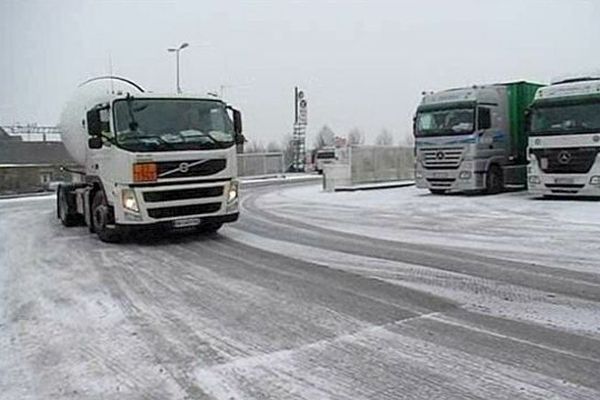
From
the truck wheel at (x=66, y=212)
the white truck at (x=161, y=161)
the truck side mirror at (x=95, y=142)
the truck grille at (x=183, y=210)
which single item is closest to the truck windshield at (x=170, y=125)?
the white truck at (x=161, y=161)

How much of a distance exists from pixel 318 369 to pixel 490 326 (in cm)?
195

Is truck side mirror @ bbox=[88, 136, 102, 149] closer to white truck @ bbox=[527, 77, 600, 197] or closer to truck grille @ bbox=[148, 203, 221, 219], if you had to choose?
truck grille @ bbox=[148, 203, 221, 219]

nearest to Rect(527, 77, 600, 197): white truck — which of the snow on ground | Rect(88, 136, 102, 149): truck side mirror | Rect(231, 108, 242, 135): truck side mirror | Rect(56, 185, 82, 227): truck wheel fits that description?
the snow on ground

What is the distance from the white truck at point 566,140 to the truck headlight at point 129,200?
1258 cm

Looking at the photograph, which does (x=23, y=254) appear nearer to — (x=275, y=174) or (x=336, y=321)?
(x=336, y=321)

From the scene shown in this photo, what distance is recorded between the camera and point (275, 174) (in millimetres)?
47625

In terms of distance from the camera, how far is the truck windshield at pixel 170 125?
35.8ft

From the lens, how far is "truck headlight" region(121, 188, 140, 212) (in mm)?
10898

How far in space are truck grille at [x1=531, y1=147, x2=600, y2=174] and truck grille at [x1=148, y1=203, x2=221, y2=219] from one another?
434 inches

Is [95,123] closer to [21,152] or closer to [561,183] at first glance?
[561,183]

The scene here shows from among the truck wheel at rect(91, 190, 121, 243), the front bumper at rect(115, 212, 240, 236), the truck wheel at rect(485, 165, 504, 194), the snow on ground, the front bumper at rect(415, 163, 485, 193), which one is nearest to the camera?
the snow on ground

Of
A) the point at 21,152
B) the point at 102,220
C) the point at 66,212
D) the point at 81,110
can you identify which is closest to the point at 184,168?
the point at 102,220

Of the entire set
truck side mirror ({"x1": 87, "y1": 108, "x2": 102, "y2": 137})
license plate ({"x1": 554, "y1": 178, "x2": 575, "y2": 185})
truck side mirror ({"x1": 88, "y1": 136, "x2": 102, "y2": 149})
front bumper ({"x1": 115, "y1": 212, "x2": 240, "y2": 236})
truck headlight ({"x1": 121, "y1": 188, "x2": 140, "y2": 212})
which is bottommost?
front bumper ({"x1": 115, "y1": 212, "x2": 240, "y2": 236})

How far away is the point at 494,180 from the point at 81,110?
560 inches
